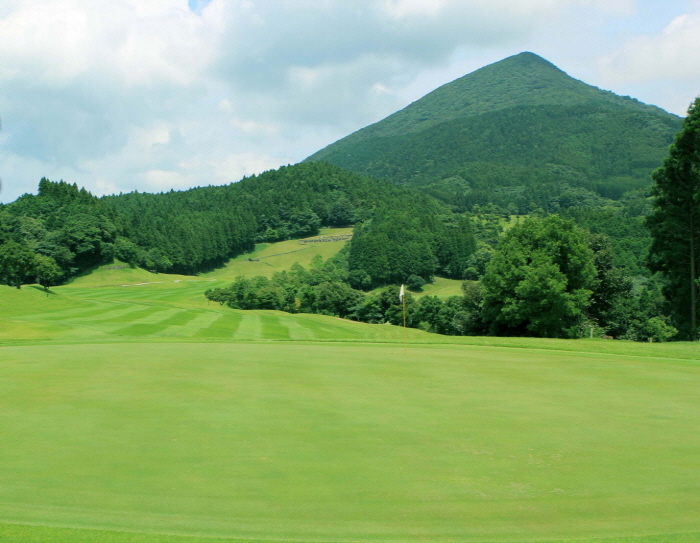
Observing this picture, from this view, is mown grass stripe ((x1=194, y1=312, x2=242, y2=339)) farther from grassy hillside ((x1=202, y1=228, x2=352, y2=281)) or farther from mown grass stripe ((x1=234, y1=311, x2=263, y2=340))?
grassy hillside ((x1=202, y1=228, x2=352, y2=281))

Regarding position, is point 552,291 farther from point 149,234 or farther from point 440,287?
point 149,234

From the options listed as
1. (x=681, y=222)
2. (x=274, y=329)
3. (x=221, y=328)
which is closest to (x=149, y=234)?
(x=274, y=329)

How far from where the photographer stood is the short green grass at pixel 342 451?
6543mm

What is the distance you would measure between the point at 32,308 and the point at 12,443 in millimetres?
51009

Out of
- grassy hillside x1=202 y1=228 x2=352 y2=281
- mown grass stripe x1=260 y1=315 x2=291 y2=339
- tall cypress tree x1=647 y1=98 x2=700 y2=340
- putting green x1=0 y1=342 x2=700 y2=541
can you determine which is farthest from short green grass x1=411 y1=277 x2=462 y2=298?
putting green x1=0 y1=342 x2=700 y2=541

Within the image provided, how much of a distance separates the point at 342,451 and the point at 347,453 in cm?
12

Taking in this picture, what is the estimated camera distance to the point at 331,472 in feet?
26.4

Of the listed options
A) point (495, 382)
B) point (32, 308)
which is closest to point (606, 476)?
point (495, 382)

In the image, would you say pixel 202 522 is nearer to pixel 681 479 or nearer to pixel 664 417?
pixel 681 479

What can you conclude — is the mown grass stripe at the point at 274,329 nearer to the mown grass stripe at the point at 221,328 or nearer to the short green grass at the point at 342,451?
the mown grass stripe at the point at 221,328

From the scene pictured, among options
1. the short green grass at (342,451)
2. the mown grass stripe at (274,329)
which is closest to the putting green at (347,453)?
the short green grass at (342,451)

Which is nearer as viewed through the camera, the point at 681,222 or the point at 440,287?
the point at 681,222

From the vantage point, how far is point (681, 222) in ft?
134

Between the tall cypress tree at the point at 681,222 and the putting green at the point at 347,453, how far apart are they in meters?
28.4
